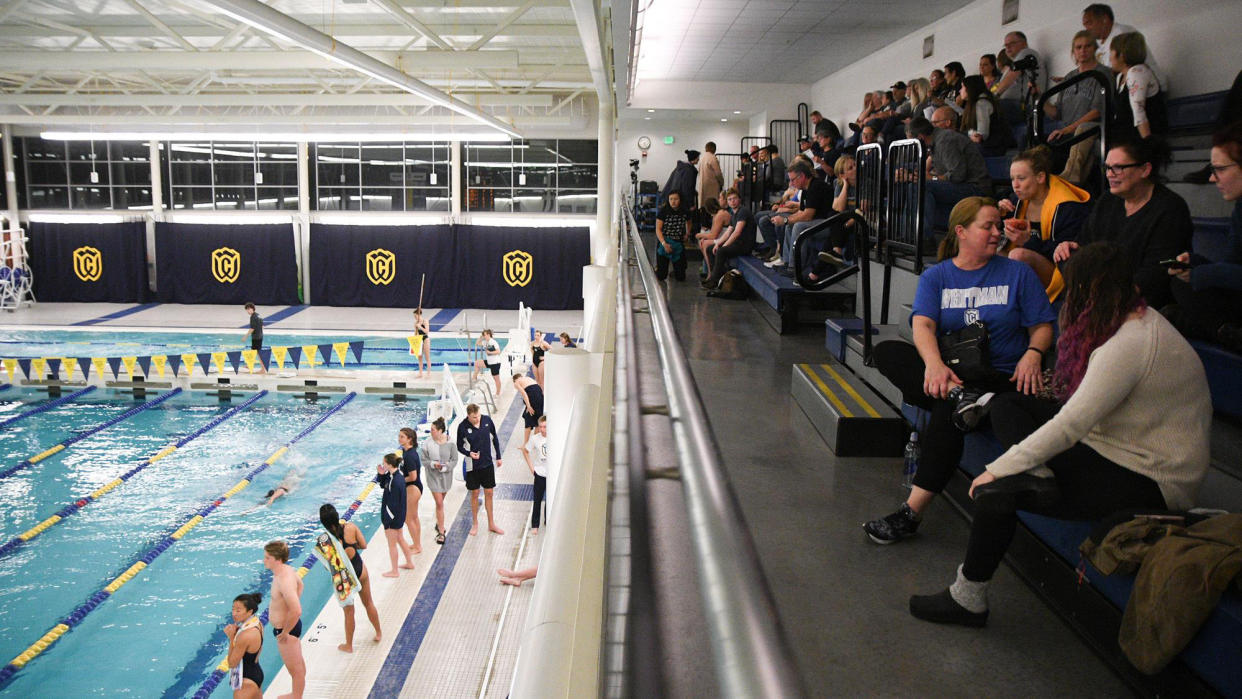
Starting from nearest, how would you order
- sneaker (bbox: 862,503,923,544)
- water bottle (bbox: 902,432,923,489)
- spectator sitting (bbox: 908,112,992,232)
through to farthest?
sneaker (bbox: 862,503,923,544) → water bottle (bbox: 902,432,923,489) → spectator sitting (bbox: 908,112,992,232)

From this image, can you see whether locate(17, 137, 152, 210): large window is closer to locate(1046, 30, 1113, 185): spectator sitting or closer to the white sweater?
locate(1046, 30, 1113, 185): spectator sitting

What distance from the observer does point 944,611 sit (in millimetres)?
2334

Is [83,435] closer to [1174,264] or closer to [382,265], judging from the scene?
[382,265]

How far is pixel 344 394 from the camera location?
17422 millimetres

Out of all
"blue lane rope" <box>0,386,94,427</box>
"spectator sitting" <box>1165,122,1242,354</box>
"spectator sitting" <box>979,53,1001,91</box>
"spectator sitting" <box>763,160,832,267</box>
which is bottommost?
"blue lane rope" <box>0,386,94,427</box>

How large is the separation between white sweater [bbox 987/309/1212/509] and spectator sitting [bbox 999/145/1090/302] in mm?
1685

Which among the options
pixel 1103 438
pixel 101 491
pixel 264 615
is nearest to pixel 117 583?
pixel 264 615

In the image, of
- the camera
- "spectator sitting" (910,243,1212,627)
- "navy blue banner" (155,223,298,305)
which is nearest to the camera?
"spectator sitting" (910,243,1212,627)

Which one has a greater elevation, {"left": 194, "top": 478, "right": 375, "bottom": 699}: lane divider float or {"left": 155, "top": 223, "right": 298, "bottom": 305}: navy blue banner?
{"left": 155, "top": 223, "right": 298, "bottom": 305}: navy blue banner

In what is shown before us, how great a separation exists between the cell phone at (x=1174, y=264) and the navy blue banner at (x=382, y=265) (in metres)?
22.3

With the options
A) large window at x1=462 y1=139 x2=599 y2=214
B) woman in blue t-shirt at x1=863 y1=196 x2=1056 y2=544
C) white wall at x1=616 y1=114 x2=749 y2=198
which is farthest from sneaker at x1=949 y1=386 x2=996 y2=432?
large window at x1=462 y1=139 x2=599 y2=214

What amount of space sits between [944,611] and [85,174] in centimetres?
2897

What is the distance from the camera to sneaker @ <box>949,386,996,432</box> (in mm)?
2729

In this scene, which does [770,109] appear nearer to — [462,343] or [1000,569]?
[462,343]
